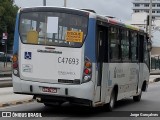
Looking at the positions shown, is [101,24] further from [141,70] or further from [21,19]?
[141,70]

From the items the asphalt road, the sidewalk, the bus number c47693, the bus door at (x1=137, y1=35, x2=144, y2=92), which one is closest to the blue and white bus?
the bus number c47693

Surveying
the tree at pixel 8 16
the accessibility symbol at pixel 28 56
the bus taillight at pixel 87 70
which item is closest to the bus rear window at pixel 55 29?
the accessibility symbol at pixel 28 56

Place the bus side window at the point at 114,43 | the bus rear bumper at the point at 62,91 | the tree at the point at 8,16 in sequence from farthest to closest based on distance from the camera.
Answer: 1. the tree at the point at 8,16
2. the bus side window at the point at 114,43
3. the bus rear bumper at the point at 62,91

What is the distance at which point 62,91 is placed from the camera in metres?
13.8

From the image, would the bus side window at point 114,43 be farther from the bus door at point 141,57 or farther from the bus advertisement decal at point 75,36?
the bus door at point 141,57

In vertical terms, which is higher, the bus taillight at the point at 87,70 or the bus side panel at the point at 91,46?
the bus side panel at the point at 91,46

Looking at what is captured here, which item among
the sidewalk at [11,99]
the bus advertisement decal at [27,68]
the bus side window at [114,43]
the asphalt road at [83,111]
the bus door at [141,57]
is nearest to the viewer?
the bus advertisement decal at [27,68]

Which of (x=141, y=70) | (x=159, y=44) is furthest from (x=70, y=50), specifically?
(x=159, y=44)

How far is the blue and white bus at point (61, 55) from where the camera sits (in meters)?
13.8

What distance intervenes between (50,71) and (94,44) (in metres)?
1.40

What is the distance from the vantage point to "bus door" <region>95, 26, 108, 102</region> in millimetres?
14414

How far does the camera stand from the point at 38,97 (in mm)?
14352

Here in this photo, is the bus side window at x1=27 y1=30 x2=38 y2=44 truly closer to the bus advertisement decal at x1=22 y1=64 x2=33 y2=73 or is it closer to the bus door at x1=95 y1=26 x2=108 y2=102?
the bus advertisement decal at x1=22 y1=64 x2=33 y2=73

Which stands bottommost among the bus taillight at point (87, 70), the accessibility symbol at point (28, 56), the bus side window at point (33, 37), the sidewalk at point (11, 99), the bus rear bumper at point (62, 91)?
A: the sidewalk at point (11, 99)
